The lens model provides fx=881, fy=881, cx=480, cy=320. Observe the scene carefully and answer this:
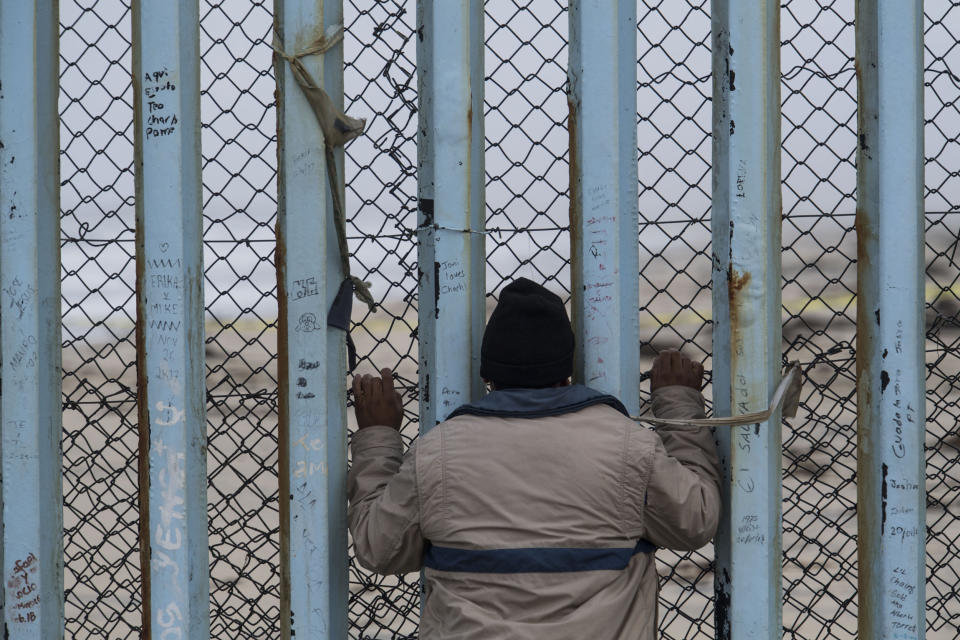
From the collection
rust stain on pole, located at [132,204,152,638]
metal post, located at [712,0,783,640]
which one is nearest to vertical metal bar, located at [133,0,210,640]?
rust stain on pole, located at [132,204,152,638]

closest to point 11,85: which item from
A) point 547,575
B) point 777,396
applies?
point 547,575

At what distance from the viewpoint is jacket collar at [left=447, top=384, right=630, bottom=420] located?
5.68 feet

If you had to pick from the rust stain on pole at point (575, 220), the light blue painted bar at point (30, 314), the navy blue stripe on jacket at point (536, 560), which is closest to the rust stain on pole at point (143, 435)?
the light blue painted bar at point (30, 314)

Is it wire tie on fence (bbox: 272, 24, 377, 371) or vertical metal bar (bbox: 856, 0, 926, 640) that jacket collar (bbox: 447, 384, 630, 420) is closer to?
wire tie on fence (bbox: 272, 24, 377, 371)

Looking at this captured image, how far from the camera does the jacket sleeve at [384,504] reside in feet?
5.70

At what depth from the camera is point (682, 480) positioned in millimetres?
1748

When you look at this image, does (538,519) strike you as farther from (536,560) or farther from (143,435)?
(143,435)

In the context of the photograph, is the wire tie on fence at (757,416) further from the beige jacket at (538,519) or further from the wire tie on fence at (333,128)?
the wire tie on fence at (333,128)

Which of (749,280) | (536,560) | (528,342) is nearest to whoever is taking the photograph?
(536,560)

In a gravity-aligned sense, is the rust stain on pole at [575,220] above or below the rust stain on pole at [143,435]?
above

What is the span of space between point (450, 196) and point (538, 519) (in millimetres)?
700

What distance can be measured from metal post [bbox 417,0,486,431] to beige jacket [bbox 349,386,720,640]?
0.64 feet

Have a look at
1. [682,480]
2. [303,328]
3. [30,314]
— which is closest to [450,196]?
[303,328]

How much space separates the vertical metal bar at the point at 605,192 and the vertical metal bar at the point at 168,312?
2.69ft
